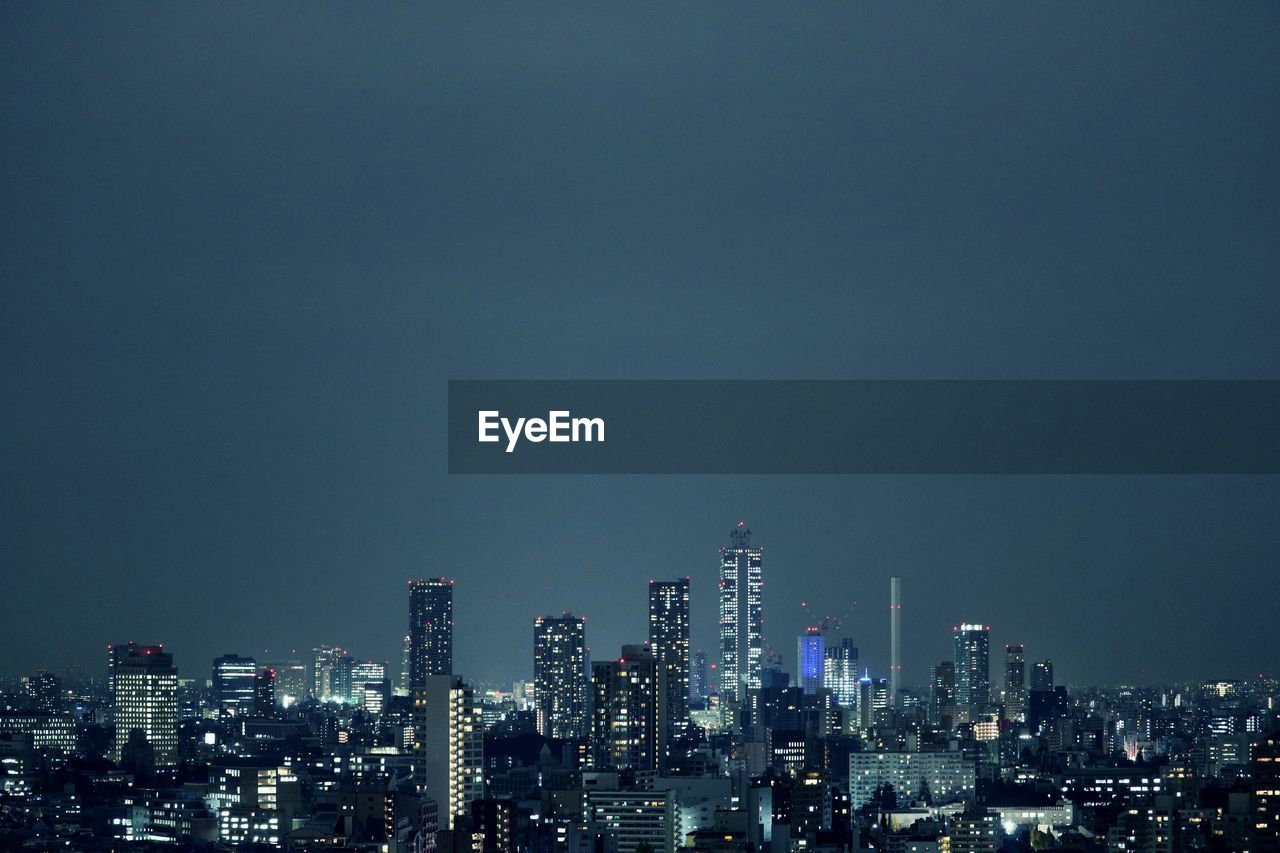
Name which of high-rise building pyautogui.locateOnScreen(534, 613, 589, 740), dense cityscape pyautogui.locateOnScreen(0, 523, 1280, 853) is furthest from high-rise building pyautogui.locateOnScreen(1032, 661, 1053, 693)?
high-rise building pyautogui.locateOnScreen(534, 613, 589, 740)

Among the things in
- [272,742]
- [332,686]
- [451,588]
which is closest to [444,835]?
[451,588]

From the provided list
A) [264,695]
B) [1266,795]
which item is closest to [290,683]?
[264,695]

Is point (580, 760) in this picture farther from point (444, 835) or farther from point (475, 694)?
point (444, 835)

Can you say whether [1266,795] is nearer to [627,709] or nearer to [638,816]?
[638,816]

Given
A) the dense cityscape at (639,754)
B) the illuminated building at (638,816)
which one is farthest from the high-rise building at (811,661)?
the illuminated building at (638,816)

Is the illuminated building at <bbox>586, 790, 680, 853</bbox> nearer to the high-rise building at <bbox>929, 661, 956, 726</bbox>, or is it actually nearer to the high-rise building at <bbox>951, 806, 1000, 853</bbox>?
the high-rise building at <bbox>951, 806, 1000, 853</bbox>
